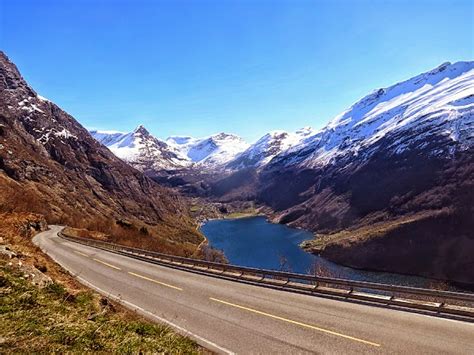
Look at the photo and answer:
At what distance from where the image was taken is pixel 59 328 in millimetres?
9023

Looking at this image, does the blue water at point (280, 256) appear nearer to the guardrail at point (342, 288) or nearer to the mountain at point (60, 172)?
the mountain at point (60, 172)

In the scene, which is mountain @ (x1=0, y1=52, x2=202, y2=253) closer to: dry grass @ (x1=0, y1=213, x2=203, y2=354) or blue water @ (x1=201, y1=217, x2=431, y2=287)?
blue water @ (x1=201, y1=217, x2=431, y2=287)

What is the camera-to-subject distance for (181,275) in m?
28.5

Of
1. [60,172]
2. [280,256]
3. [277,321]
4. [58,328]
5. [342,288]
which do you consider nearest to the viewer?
[58,328]

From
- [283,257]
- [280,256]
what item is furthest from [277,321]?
[280,256]

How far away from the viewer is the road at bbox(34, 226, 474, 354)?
41.2ft

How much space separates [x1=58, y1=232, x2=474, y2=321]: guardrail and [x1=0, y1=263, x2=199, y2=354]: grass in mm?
9392

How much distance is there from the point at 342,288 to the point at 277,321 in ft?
21.5

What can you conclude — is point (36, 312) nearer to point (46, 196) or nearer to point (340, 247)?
point (46, 196)

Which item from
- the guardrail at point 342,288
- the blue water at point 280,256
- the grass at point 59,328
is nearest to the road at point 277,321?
the guardrail at point 342,288

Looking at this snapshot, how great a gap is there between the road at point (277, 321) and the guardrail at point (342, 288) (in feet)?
2.42

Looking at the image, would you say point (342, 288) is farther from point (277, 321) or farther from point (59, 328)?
point (59, 328)

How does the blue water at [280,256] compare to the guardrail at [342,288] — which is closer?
the guardrail at [342,288]

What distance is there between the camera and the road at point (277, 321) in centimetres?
1257
